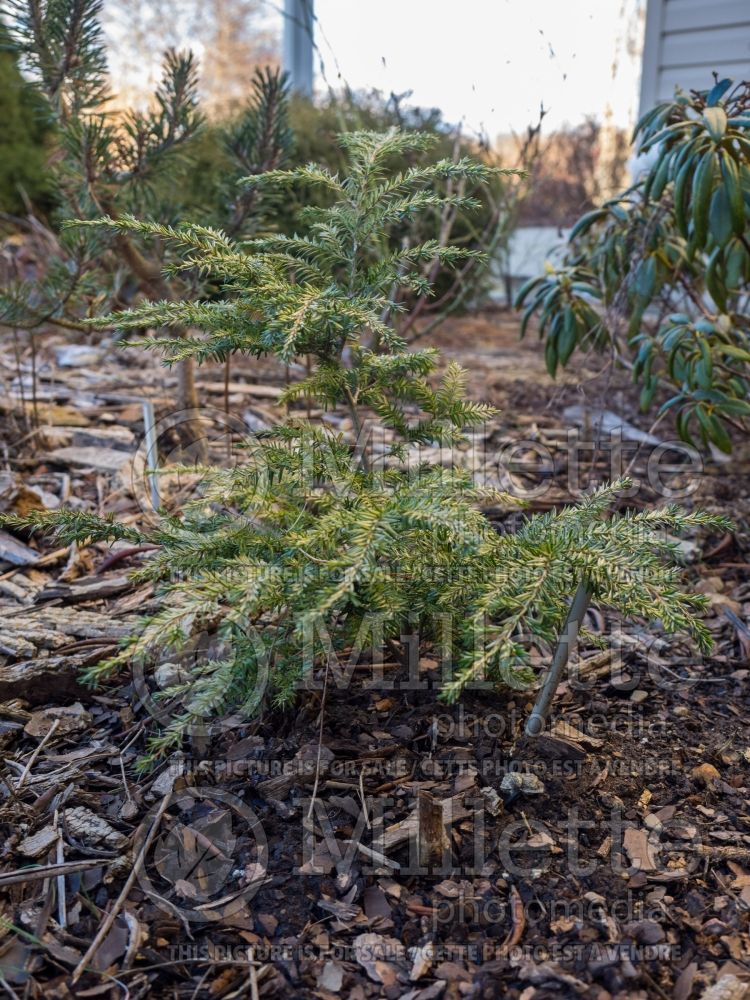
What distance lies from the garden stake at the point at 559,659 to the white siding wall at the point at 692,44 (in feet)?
13.3

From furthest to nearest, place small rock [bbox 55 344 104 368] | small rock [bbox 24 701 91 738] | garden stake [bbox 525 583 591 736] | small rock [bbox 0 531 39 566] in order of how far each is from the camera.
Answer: small rock [bbox 55 344 104 368]
small rock [bbox 0 531 39 566]
small rock [bbox 24 701 91 738]
garden stake [bbox 525 583 591 736]

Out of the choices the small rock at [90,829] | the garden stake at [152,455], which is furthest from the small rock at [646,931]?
the garden stake at [152,455]

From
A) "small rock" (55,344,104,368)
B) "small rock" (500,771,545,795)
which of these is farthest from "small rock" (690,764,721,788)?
"small rock" (55,344,104,368)

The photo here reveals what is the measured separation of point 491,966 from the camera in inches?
45.4

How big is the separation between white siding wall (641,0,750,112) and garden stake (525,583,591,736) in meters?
4.04

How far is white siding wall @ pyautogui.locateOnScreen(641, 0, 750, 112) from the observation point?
14.5 feet

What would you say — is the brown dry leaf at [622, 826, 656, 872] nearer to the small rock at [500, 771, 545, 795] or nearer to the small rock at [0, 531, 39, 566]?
the small rock at [500, 771, 545, 795]

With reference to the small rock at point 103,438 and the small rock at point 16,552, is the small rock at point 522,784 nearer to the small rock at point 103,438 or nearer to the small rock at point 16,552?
the small rock at point 16,552

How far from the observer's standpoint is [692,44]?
4.56 meters

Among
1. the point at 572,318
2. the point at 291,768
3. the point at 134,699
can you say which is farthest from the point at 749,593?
the point at 134,699

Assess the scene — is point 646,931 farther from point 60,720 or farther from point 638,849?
point 60,720

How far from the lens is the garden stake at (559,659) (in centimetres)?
143

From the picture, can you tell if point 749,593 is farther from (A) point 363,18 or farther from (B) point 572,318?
(A) point 363,18

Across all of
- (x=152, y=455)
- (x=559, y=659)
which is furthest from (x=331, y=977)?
(x=152, y=455)
